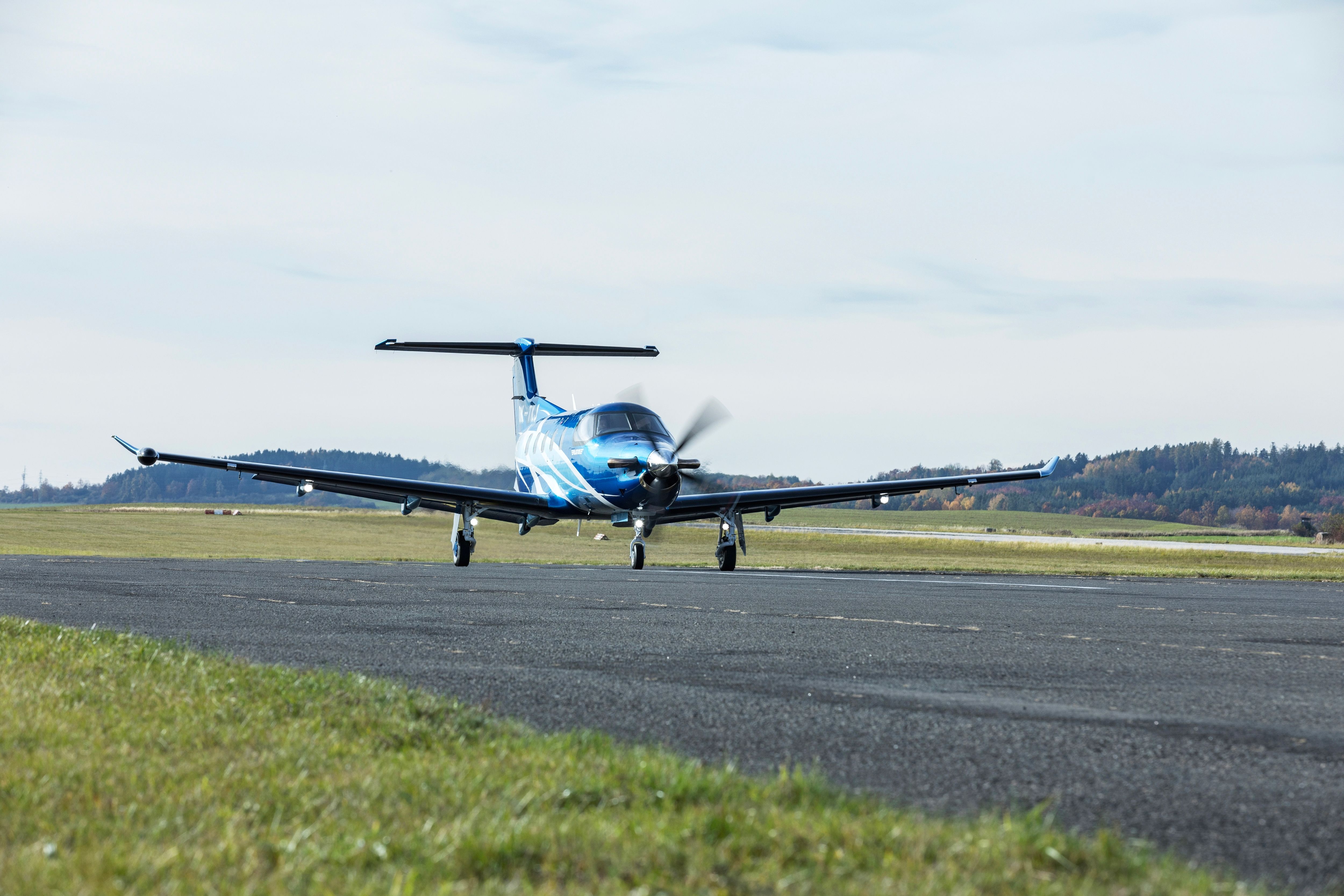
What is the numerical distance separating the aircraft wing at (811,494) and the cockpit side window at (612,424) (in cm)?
302

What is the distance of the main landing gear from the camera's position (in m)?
31.8

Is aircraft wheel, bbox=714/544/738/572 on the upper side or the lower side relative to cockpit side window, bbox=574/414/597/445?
lower

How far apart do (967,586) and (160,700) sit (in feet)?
60.0

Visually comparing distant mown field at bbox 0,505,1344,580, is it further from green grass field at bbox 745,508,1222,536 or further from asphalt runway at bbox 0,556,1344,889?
green grass field at bbox 745,508,1222,536

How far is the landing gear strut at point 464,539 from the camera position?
105 feet

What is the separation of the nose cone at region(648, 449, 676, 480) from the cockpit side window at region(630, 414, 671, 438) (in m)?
0.92

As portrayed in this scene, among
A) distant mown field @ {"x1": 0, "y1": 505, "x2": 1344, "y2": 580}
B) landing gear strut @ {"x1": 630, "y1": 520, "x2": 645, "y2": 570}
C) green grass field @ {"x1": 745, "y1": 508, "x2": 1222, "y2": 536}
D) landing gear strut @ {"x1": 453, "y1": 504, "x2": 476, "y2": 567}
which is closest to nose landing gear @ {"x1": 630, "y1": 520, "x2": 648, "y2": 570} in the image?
landing gear strut @ {"x1": 630, "y1": 520, "x2": 645, "y2": 570}

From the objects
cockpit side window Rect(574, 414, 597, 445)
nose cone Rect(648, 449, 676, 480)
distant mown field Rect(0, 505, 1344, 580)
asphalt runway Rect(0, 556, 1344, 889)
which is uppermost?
cockpit side window Rect(574, 414, 597, 445)

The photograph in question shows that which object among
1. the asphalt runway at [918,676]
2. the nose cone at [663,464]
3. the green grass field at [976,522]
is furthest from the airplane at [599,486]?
the green grass field at [976,522]

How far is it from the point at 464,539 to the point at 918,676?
24.6 m

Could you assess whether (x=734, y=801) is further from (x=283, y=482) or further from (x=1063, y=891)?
(x=283, y=482)

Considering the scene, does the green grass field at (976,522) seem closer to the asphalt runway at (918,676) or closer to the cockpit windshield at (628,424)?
the cockpit windshield at (628,424)

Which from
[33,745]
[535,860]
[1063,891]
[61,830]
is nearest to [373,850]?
[535,860]

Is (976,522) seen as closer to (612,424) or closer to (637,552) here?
(637,552)
